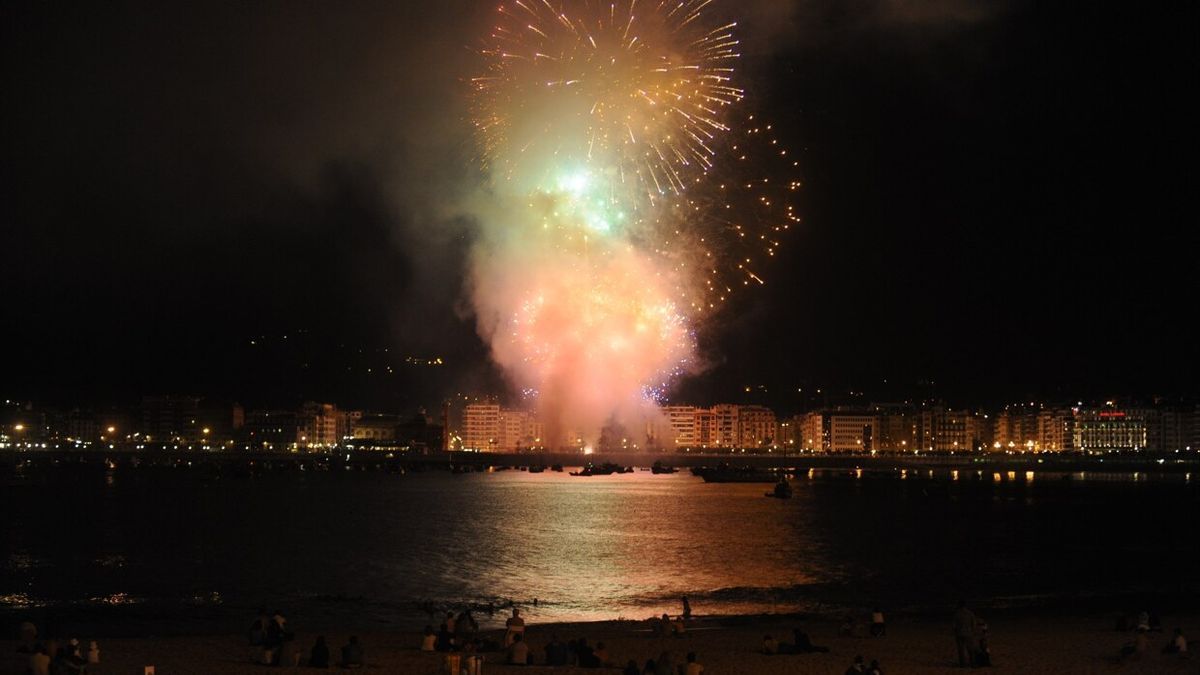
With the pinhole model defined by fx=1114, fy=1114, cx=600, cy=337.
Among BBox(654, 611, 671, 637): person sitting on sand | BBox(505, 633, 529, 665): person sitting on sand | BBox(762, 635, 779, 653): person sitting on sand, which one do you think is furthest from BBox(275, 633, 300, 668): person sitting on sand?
BBox(762, 635, 779, 653): person sitting on sand

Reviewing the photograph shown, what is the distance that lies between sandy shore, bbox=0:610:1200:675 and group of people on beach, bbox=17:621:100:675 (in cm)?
20

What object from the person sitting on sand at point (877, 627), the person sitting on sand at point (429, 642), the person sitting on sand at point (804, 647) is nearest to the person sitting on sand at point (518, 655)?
the person sitting on sand at point (429, 642)

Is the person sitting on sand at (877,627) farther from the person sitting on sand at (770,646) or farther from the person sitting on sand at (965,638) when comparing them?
the person sitting on sand at (965,638)

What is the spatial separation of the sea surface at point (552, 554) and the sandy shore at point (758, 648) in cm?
218

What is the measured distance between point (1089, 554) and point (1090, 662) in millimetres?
16860

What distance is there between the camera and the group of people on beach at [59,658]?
10703 mm

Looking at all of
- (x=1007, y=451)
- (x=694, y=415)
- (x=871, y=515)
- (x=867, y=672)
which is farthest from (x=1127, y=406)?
(x=867, y=672)

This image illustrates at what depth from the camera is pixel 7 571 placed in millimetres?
24062

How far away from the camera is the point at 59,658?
11.2 m

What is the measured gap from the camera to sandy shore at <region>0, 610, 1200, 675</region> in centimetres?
1251

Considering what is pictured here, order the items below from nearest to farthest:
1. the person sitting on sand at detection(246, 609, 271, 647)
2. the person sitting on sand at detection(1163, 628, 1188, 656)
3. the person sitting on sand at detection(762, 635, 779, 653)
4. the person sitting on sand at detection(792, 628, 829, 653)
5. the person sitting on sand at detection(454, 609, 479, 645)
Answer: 1. the person sitting on sand at detection(1163, 628, 1188, 656)
2. the person sitting on sand at detection(246, 609, 271, 647)
3. the person sitting on sand at detection(762, 635, 779, 653)
4. the person sitting on sand at detection(792, 628, 829, 653)
5. the person sitting on sand at detection(454, 609, 479, 645)

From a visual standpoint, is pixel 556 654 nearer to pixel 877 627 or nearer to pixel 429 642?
pixel 429 642

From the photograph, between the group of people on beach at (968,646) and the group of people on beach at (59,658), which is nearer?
the group of people on beach at (59,658)

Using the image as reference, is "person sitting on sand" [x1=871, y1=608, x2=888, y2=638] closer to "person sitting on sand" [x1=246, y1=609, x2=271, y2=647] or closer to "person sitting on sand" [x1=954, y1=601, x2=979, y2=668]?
"person sitting on sand" [x1=954, y1=601, x2=979, y2=668]
